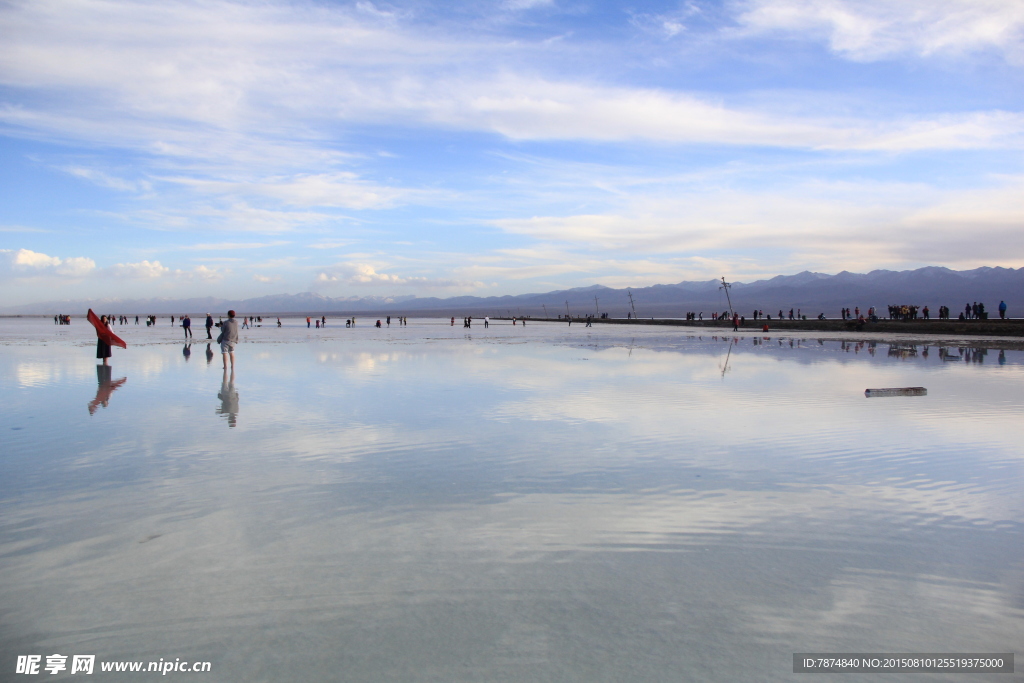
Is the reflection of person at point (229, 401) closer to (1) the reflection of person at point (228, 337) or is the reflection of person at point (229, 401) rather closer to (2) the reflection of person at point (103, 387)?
(1) the reflection of person at point (228, 337)

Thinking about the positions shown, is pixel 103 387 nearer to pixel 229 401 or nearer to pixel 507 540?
pixel 229 401

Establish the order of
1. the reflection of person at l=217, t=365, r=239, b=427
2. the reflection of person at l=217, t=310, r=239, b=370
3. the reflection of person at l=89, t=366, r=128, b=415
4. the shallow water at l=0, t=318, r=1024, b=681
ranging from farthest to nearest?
the reflection of person at l=217, t=310, r=239, b=370, the reflection of person at l=89, t=366, r=128, b=415, the reflection of person at l=217, t=365, r=239, b=427, the shallow water at l=0, t=318, r=1024, b=681

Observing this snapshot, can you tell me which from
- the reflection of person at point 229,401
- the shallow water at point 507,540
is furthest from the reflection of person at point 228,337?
the shallow water at point 507,540

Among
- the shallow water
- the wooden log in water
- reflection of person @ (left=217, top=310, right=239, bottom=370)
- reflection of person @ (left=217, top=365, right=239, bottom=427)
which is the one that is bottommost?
the shallow water

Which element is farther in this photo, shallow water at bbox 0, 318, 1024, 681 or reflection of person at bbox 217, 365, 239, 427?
Answer: reflection of person at bbox 217, 365, 239, 427

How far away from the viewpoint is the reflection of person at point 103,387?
12.6 m

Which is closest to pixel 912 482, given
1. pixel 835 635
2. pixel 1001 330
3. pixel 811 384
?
pixel 835 635

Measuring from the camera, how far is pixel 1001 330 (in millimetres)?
44688

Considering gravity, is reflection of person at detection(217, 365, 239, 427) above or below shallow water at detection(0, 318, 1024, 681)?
above

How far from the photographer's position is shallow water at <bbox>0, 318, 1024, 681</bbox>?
3.75 meters

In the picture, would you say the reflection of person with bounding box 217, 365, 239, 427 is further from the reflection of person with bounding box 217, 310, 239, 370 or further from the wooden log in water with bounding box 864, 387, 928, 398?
the wooden log in water with bounding box 864, 387, 928, 398

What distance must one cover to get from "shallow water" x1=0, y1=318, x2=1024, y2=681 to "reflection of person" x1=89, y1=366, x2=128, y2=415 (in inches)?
44.7

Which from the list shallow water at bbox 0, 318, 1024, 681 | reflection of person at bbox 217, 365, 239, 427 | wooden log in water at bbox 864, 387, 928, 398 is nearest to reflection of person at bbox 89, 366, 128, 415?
shallow water at bbox 0, 318, 1024, 681

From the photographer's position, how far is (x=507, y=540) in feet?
17.2
